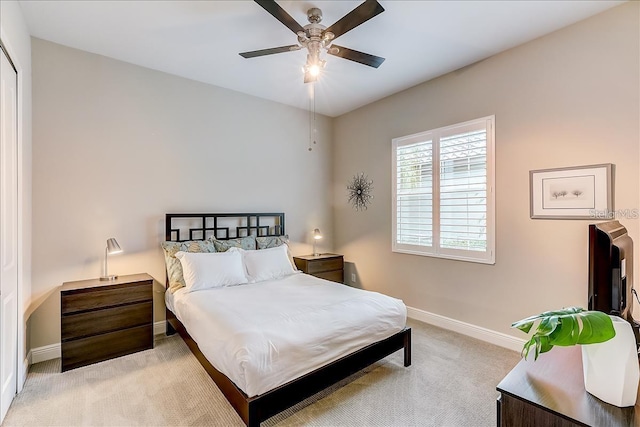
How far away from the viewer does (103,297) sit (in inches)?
108

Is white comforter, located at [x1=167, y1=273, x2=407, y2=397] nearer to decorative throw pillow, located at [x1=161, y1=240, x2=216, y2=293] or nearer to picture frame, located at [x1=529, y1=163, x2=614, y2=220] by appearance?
decorative throw pillow, located at [x1=161, y1=240, x2=216, y2=293]

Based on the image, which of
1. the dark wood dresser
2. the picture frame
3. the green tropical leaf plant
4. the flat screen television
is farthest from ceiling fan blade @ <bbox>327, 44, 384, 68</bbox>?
the dark wood dresser

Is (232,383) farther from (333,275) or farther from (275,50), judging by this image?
(333,275)

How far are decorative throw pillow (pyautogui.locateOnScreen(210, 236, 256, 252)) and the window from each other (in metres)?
1.96

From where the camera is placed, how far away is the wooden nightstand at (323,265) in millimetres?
4281

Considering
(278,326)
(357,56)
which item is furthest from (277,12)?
(278,326)

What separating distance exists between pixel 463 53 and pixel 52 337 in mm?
4991

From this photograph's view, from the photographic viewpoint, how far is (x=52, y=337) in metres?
2.87

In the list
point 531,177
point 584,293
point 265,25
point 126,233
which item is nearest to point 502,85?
point 531,177

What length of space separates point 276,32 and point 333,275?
10.7ft

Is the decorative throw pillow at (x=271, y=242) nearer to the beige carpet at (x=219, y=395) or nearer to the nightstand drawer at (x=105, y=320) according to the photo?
the nightstand drawer at (x=105, y=320)

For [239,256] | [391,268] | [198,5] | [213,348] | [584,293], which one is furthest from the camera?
[391,268]

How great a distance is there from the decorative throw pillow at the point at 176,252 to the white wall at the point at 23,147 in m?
1.12

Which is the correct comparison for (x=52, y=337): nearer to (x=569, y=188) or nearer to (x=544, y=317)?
(x=544, y=317)
